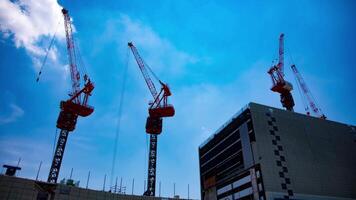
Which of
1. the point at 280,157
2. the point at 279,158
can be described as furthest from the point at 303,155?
the point at 279,158

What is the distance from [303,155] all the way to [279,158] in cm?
1224

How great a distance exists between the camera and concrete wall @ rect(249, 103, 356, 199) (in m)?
79.1

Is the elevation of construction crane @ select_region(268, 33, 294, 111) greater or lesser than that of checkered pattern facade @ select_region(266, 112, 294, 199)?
greater

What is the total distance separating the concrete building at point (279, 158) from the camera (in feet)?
259

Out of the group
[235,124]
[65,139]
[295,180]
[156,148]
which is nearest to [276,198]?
[295,180]

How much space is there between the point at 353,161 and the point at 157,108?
83.7m

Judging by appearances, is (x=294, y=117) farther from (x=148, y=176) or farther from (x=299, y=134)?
(x=148, y=176)

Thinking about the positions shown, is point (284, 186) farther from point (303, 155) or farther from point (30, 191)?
point (30, 191)

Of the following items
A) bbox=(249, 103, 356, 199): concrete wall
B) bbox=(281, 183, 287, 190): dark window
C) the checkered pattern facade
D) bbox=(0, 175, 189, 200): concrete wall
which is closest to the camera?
bbox=(0, 175, 189, 200): concrete wall

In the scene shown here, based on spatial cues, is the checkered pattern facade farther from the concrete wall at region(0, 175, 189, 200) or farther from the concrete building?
the concrete wall at region(0, 175, 189, 200)

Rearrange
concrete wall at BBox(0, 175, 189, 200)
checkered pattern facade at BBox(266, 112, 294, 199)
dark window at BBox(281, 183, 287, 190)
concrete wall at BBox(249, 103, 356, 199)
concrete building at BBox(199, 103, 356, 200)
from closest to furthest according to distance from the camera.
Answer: concrete wall at BBox(0, 175, 189, 200), dark window at BBox(281, 183, 287, 190), checkered pattern facade at BBox(266, 112, 294, 199), concrete building at BBox(199, 103, 356, 200), concrete wall at BBox(249, 103, 356, 199)

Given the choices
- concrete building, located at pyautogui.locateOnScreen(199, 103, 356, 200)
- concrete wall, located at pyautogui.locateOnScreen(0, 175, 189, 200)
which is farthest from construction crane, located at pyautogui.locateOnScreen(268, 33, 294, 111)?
concrete wall, located at pyautogui.locateOnScreen(0, 175, 189, 200)

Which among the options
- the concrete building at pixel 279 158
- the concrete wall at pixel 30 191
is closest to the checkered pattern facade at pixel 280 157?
the concrete building at pixel 279 158

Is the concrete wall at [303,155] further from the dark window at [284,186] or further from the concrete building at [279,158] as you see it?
the dark window at [284,186]
